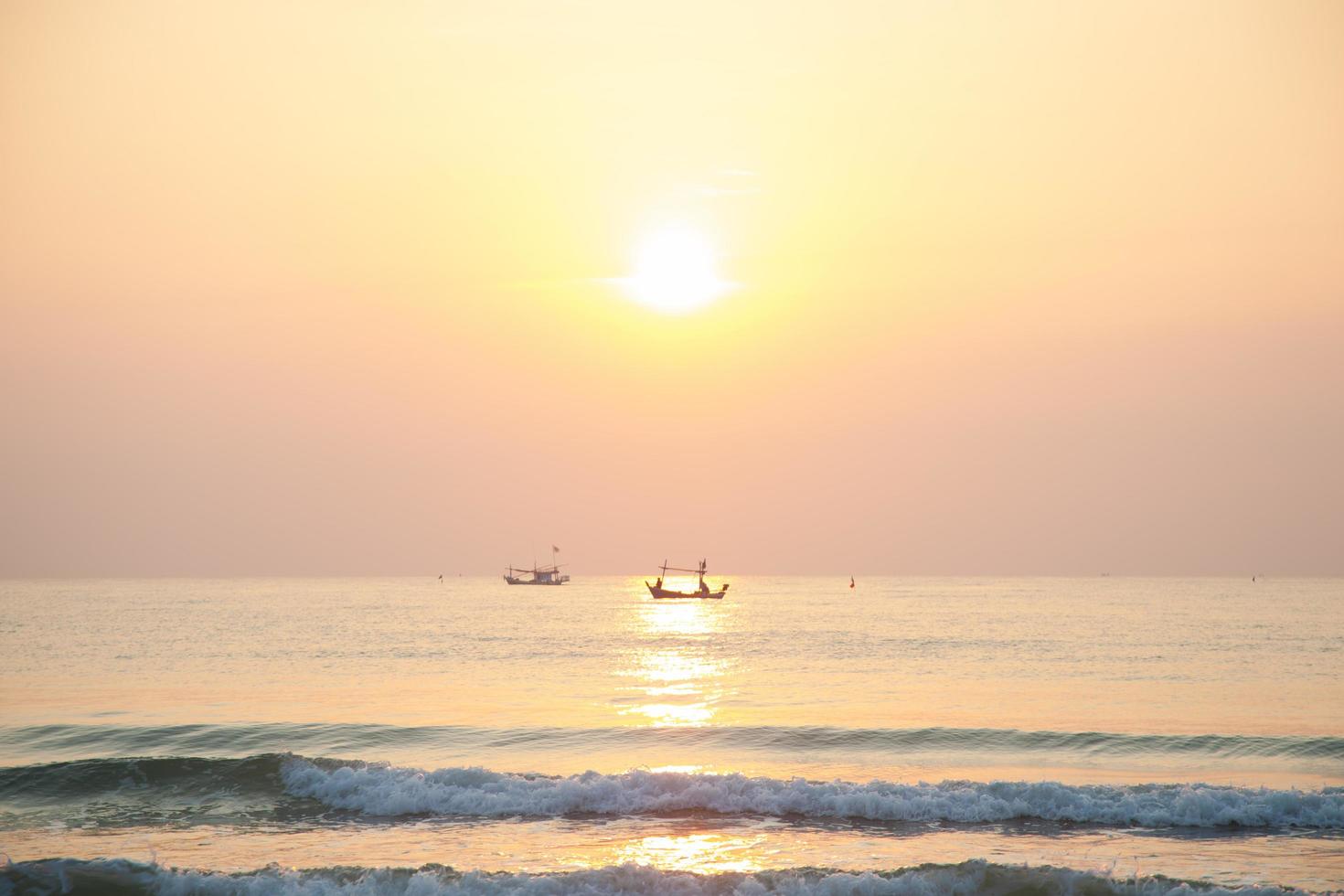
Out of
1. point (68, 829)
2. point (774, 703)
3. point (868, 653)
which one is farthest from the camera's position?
point (868, 653)

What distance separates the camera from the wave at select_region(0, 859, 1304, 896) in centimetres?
1825

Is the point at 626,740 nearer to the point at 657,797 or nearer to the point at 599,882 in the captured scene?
the point at 657,797

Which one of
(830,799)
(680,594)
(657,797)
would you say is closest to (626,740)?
(657,797)

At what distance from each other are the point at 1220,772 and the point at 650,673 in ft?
98.1

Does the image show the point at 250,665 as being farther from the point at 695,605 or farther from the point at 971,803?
the point at 695,605

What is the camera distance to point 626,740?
1341 inches

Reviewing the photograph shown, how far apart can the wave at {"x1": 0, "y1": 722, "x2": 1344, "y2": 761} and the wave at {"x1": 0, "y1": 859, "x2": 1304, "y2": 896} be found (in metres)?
13.3

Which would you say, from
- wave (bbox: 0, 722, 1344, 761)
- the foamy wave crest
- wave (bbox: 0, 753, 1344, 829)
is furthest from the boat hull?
the foamy wave crest

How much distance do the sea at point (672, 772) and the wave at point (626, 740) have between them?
0.57 ft

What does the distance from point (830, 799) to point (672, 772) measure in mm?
4019

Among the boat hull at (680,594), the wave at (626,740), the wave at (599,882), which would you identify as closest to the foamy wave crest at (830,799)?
the wave at (599,882)

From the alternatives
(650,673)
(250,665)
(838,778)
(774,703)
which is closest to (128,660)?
(250,665)

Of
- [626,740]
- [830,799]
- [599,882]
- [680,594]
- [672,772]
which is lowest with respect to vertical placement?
[680,594]

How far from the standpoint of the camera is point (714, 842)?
71.4ft
